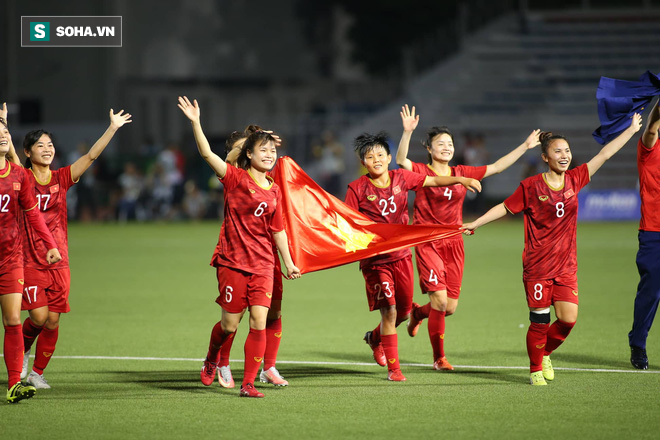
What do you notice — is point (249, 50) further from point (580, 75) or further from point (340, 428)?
point (340, 428)

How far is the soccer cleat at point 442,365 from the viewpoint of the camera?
8448mm

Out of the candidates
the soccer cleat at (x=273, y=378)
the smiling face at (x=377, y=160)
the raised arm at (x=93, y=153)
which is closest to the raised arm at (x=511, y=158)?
the smiling face at (x=377, y=160)

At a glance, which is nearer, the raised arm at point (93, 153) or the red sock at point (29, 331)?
the raised arm at point (93, 153)

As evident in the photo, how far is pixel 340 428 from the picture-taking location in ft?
20.7

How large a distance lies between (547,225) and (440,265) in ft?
4.15

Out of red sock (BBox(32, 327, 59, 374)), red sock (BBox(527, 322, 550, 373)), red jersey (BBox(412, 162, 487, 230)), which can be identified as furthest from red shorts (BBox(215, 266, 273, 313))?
red sock (BBox(527, 322, 550, 373))

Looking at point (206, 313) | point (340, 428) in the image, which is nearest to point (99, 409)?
point (340, 428)

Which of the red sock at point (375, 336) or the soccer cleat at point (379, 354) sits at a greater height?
the red sock at point (375, 336)

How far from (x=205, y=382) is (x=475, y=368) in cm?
246

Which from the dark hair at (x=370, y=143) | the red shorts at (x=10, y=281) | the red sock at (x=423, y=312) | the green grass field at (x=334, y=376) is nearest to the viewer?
the green grass field at (x=334, y=376)

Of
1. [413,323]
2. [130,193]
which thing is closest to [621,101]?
[413,323]

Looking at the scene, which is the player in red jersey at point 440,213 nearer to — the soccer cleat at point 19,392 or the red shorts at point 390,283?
the red shorts at point 390,283

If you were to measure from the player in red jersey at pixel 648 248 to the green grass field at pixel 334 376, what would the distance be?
329 mm

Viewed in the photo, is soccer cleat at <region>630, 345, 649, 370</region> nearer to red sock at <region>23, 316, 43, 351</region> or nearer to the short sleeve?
the short sleeve
